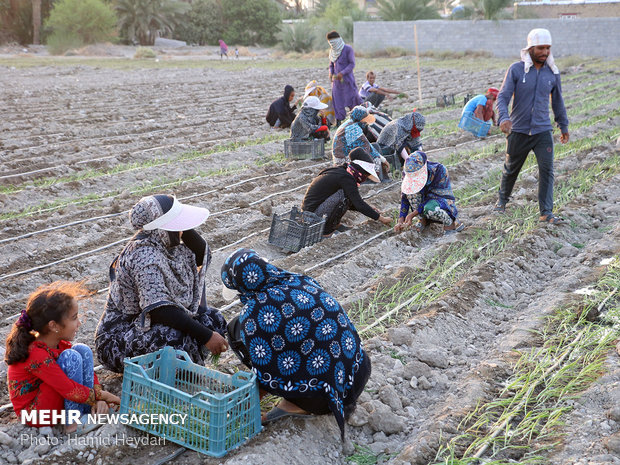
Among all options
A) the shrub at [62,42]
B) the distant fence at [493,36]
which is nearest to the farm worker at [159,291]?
the distant fence at [493,36]

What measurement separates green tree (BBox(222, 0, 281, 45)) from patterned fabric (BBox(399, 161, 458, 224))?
127 ft

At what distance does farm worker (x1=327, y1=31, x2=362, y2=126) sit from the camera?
11.1 m

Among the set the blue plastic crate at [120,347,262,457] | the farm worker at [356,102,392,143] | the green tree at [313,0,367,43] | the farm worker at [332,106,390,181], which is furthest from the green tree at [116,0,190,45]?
the blue plastic crate at [120,347,262,457]

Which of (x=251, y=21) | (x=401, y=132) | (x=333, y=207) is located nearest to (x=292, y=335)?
(x=333, y=207)

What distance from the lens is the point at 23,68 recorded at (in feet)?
79.0

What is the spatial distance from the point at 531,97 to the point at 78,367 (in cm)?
454

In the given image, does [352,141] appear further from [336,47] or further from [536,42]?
[336,47]

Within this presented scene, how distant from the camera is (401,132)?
7918mm

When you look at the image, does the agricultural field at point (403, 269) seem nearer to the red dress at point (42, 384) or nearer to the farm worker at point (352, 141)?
the red dress at point (42, 384)

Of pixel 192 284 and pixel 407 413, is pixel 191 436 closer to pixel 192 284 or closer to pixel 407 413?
pixel 192 284

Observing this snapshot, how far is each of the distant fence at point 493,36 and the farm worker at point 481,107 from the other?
746 inches

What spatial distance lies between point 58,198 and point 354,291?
4.17 meters

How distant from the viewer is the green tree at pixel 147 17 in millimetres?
41406

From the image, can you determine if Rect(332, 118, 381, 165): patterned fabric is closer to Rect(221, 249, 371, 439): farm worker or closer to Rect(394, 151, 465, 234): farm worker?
Rect(394, 151, 465, 234): farm worker
